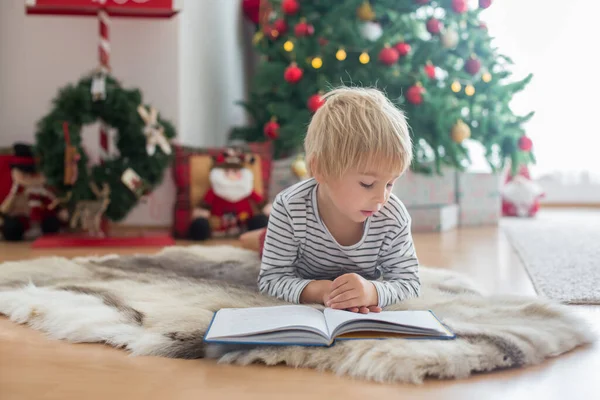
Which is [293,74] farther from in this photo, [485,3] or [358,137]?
[358,137]

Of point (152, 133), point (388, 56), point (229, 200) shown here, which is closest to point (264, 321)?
point (152, 133)

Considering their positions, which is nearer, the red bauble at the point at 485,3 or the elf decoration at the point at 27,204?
the elf decoration at the point at 27,204

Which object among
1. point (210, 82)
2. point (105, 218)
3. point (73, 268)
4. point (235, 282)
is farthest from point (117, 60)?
point (235, 282)

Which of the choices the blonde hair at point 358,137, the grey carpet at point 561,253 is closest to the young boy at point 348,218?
the blonde hair at point 358,137

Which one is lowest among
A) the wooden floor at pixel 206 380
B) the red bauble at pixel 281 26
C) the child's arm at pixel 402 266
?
the wooden floor at pixel 206 380

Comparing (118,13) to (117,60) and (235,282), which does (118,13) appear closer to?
(117,60)

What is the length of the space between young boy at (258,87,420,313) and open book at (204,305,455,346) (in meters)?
0.09

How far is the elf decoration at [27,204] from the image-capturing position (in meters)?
2.65

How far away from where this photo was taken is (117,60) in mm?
2982

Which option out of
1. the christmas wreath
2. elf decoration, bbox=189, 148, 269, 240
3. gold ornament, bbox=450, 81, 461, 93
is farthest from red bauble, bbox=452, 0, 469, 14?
the christmas wreath

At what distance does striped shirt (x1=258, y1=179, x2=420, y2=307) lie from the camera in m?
1.29

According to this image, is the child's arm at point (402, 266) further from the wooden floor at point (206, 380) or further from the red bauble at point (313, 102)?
the red bauble at point (313, 102)

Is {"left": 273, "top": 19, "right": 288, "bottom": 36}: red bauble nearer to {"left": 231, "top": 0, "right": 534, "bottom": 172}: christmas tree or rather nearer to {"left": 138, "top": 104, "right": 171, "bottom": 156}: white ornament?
{"left": 231, "top": 0, "right": 534, "bottom": 172}: christmas tree

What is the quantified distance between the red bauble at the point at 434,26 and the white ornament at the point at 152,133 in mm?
1293
